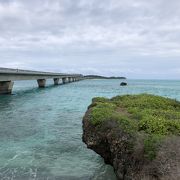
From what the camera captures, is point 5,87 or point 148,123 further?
point 5,87

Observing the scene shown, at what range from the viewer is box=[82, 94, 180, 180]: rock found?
7336mm

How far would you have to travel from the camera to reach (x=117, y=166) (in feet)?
30.2

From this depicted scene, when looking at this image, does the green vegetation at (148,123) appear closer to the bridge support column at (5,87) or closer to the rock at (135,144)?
the rock at (135,144)

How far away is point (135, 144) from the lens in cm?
842

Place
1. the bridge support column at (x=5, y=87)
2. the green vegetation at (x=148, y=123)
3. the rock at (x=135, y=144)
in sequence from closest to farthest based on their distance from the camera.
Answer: the rock at (x=135, y=144) → the green vegetation at (x=148, y=123) → the bridge support column at (x=5, y=87)

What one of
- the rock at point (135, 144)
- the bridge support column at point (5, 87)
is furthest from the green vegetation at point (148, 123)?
the bridge support column at point (5, 87)

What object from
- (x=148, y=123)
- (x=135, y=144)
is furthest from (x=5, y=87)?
(x=135, y=144)

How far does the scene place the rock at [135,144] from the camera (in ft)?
24.1

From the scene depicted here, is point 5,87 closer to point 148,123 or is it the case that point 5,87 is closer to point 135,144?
point 148,123

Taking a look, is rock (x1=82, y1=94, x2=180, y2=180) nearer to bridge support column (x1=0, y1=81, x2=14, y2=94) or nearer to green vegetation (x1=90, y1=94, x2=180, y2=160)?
green vegetation (x1=90, y1=94, x2=180, y2=160)

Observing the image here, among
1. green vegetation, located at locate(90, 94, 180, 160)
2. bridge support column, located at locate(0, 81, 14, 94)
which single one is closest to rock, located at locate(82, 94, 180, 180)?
green vegetation, located at locate(90, 94, 180, 160)

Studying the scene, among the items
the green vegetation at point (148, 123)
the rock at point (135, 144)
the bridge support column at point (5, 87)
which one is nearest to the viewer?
the rock at point (135, 144)

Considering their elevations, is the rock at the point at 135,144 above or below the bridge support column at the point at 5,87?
above

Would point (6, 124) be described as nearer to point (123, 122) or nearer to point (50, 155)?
point (50, 155)
